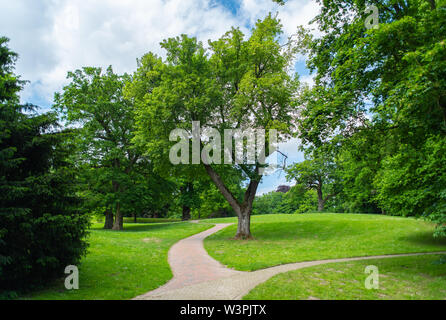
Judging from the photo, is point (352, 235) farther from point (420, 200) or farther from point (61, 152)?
point (61, 152)

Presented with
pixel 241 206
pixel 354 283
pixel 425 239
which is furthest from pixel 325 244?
pixel 354 283

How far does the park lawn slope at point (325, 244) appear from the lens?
12312mm

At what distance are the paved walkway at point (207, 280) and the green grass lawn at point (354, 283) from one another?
0.52 m

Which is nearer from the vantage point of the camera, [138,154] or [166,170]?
[166,170]

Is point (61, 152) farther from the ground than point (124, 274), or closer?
farther from the ground

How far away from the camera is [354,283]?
7.96m

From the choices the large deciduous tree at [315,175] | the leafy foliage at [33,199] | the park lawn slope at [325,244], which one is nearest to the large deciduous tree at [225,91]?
the park lawn slope at [325,244]

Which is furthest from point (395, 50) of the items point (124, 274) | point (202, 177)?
point (202, 177)

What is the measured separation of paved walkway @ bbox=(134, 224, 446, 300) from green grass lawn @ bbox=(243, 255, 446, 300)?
0.52 meters

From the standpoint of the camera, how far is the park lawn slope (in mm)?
12312

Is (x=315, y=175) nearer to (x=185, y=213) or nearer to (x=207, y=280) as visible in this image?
(x=185, y=213)

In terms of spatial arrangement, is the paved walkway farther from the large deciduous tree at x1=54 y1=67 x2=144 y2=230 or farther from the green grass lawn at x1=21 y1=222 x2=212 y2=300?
the large deciduous tree at x1=54 y1=67 x2=144 y2=230

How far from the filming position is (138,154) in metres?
27.6
